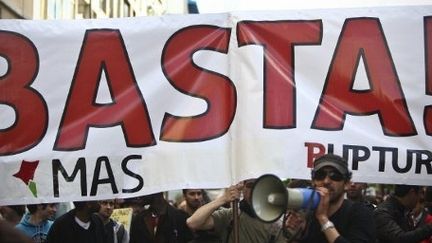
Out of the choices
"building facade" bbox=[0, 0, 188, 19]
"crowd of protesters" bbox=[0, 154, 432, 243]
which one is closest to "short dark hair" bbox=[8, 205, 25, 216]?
"crowd of protesters" bbox=[0, 154, 432, 243]

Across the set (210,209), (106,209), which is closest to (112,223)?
(106,209)

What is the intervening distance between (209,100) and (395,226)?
1617 mm

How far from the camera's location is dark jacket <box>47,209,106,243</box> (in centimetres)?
481

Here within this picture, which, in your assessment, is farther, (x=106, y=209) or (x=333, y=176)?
(x=106, y=209)

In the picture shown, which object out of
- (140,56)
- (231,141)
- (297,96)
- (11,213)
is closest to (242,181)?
(231,141)

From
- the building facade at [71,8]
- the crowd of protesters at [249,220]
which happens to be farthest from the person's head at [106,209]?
the building facade at [71,8]

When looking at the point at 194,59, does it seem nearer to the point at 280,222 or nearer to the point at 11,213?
the point at 280,222

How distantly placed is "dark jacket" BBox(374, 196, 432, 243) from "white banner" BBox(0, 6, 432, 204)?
71 centimetres

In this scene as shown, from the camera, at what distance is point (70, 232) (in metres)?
4.86

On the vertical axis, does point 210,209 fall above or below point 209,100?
below

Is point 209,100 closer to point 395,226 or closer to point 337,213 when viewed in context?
point 337,213

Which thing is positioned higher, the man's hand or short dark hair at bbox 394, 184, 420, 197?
the man's hand

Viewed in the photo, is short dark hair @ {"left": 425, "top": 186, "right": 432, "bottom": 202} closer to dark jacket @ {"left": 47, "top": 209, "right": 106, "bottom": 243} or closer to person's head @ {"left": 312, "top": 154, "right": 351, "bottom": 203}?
dark jacket @ {"left": 47, "top": 209, "right": 106, "bottom": 243}

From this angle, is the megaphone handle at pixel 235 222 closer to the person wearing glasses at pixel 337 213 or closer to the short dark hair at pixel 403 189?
the person wearing glasses at pixel 337 213
